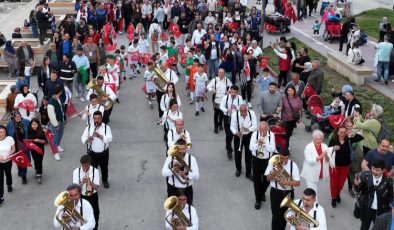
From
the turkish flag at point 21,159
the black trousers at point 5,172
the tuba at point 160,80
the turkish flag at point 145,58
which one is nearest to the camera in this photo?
the black trousers at point 5,172

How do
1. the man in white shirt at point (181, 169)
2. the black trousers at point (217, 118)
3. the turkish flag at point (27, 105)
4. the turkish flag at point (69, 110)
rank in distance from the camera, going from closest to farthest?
1. the man in white shirt at point (181, 169)
2. the turkish flag at point (27, 105)
3. the black trousers at point (217, 118)
4. the turkish flag at point (69, 110)

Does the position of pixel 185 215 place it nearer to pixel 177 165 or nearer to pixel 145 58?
pixel 177 165

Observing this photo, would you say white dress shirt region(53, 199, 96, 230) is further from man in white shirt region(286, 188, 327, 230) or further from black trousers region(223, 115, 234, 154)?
black trousers region(223, 115, 234, 154)

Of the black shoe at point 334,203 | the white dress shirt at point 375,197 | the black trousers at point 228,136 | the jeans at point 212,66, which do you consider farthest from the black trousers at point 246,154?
the jeans at point 212,66

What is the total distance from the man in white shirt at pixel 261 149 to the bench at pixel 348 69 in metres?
7.92

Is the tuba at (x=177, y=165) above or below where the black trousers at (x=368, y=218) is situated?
above

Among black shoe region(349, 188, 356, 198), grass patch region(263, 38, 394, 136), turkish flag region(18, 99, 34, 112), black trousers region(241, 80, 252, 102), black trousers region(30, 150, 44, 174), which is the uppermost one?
turkish flag region(18, 99, 34, 112)

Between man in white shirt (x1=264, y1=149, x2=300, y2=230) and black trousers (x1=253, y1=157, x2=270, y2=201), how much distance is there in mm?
1193

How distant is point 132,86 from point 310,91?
581 cm

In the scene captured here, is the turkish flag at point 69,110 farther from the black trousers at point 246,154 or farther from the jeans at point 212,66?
the black trousers at point 246,154

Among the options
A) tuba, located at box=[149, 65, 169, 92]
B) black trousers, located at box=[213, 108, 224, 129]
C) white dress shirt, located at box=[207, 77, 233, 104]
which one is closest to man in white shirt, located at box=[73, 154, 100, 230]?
white dress shirt, located at box=[207, 77, 233, 104]

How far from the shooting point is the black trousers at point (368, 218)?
7967mm

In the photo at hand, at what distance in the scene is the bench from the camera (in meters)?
16.2

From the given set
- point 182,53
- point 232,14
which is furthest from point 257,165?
point 232,14
